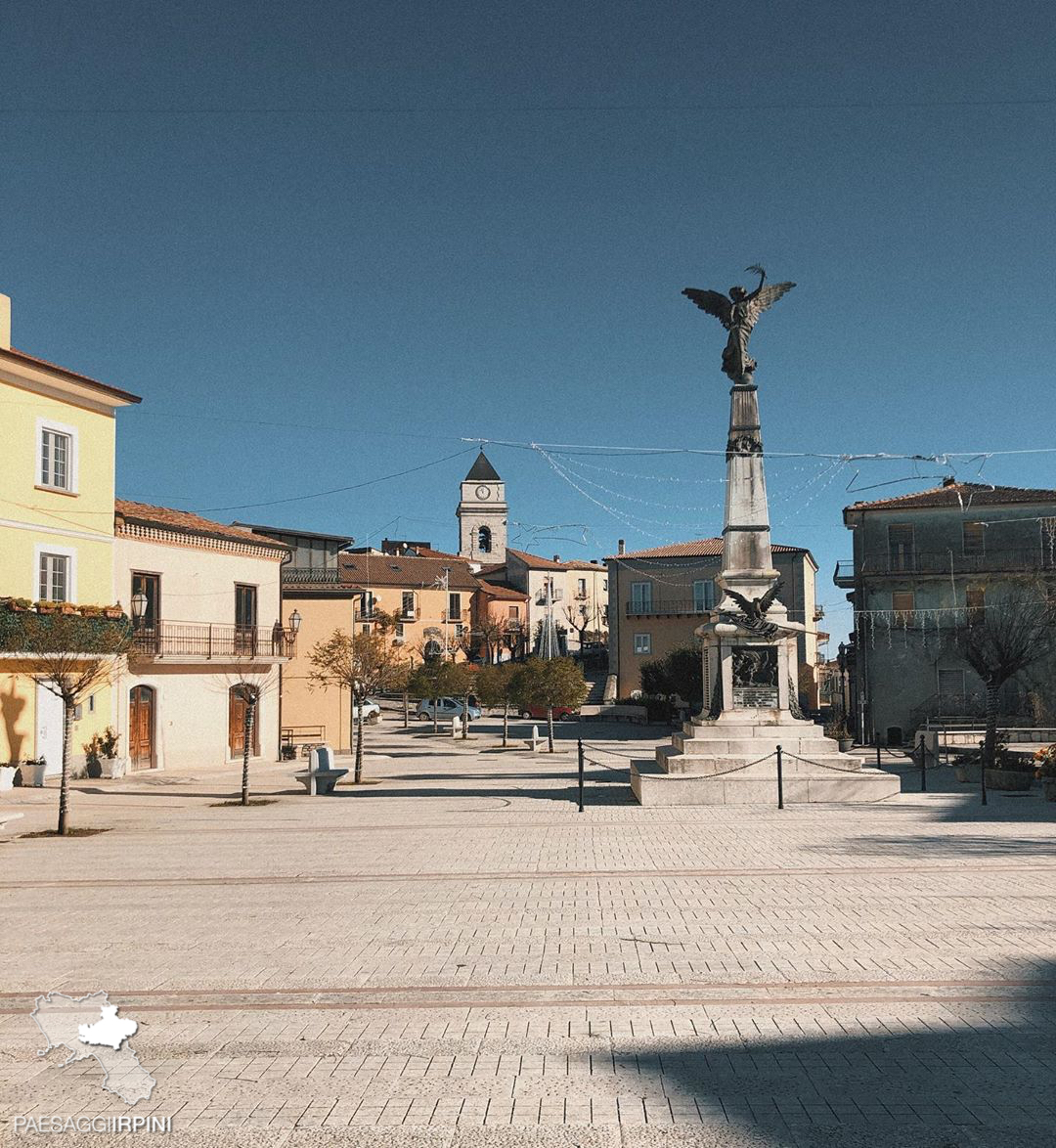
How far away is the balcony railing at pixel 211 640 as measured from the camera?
88.3 feet

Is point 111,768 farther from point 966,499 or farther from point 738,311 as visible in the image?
point 966,499

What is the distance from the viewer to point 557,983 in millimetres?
7266

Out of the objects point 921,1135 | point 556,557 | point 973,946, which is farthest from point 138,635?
point 556,557

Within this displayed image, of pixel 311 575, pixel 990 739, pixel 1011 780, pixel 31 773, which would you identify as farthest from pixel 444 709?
pixel 1011 780

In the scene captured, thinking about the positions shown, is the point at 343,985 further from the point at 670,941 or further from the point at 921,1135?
the point at 921,1135

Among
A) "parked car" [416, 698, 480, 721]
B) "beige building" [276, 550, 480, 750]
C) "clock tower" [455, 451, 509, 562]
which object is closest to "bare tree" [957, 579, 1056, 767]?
"beige building" [276, 550, 480, 750]

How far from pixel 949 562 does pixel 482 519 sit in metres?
76.0

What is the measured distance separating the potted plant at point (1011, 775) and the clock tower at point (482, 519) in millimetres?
91038

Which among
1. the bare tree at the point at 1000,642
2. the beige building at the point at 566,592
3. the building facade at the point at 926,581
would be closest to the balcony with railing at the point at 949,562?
the building facade at the point at 926,581

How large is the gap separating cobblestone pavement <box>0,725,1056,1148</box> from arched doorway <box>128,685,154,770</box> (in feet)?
38.9

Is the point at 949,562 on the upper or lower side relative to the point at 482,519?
lower

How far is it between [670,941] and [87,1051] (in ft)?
14.3

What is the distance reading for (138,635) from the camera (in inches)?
1041

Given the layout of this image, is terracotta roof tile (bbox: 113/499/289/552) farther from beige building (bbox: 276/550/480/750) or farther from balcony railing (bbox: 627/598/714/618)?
balcony railing (bbox: 627/598/714/618)
